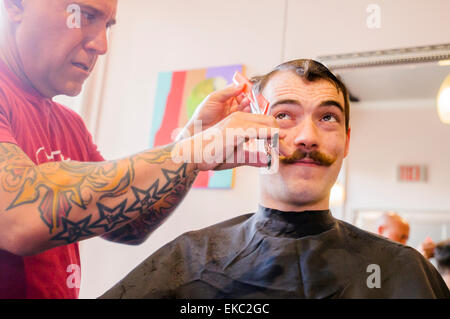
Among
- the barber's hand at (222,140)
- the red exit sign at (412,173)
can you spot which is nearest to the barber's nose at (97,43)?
the barber's hand at (222,140)

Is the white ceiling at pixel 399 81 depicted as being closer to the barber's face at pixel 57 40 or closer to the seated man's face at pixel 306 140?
the seated man's face at pixel 306 140

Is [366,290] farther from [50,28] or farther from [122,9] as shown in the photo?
[122,9]

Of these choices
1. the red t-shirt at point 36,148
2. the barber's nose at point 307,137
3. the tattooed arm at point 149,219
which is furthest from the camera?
the tattooed arm at point 149,219

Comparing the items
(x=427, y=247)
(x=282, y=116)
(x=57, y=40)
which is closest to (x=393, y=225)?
(x=427, y=247)

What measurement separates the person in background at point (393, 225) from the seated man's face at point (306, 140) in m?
0.60

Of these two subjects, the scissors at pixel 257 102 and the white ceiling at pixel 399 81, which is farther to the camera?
the white ceiling at pixel 399 81

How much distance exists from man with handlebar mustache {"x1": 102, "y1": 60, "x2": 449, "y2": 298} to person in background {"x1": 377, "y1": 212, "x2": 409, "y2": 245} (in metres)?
0.51

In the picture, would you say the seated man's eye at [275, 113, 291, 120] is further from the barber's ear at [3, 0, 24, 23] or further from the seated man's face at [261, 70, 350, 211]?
the barber's ear at [3, 0, 24, 23]

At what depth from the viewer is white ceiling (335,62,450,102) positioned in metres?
1.83

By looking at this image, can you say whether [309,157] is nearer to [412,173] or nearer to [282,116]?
[282,116]

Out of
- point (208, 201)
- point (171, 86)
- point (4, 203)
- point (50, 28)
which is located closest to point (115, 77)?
point (171, 86)

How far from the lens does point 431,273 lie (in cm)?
123

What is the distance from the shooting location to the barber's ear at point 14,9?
1198 millimetres

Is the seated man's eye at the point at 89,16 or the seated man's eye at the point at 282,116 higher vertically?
the seated man's eye at the point at 89,16
